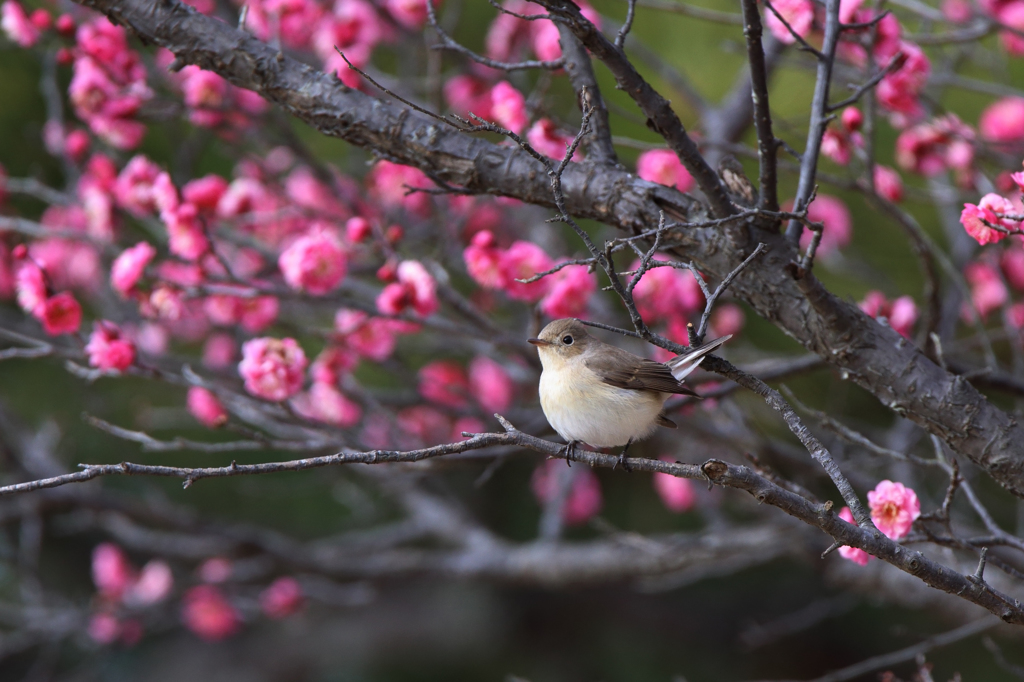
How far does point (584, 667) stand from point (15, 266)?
3.59m

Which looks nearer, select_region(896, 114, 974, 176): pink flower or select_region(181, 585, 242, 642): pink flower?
select_region(896, 114, 974, 176): pink flower

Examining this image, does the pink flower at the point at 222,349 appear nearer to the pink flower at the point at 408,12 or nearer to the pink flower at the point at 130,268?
the pink flower at the point at 130,268

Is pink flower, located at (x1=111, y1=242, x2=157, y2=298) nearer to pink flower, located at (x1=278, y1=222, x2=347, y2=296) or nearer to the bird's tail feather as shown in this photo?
pink flower, located at (x1=278, y1=222, x2=347, y2=296)

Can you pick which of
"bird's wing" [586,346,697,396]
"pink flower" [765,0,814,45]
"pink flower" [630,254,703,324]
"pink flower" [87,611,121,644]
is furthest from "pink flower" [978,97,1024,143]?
"pink flower" [87,611,121,644]

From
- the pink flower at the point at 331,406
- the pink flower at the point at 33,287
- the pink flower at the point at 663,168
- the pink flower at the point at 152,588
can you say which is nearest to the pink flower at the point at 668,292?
the pink flower at the point at 663,168

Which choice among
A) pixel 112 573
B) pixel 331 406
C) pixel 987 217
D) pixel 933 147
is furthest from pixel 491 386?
pixel 987 217

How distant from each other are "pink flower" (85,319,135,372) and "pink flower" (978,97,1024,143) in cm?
335

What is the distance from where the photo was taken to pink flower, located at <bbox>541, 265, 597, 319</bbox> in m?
2.64

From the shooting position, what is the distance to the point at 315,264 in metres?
2.64

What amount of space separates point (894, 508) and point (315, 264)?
181cm

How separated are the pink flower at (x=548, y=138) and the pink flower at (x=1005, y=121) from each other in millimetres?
1985

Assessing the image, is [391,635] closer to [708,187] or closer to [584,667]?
[584,667]

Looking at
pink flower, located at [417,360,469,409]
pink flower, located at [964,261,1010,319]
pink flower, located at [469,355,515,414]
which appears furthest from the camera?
pink flower, located at [469,355,515,414]

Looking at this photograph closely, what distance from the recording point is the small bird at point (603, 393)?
7.30ft
